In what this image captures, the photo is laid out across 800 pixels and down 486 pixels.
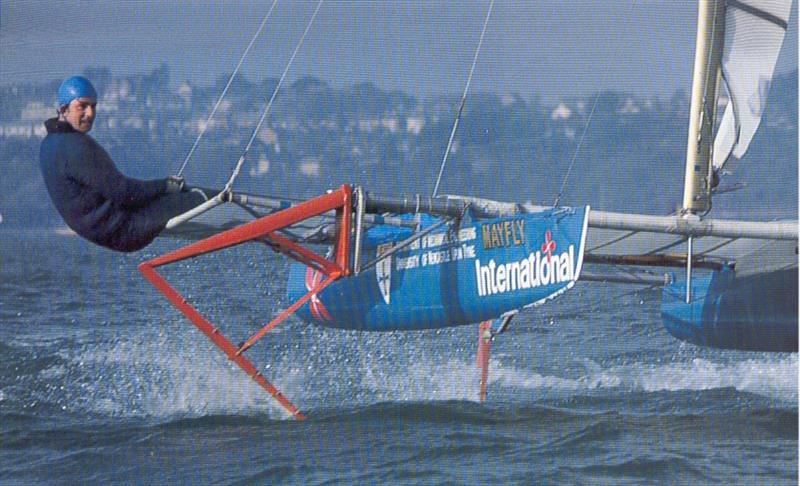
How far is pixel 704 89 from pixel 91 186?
110 inches

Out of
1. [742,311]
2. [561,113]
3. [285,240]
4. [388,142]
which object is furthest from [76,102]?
[561,113]

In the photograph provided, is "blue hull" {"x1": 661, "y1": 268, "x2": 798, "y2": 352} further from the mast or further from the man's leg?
the man's leg

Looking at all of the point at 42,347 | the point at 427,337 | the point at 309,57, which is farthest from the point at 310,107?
the point at 42,347

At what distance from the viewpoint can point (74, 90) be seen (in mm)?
5145

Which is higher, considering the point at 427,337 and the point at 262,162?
the point at 262,162

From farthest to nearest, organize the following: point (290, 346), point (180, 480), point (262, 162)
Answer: point (262, 162) < point (290, 346) < point (180, 480)

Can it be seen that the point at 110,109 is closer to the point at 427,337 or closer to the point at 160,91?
the point at 160,91

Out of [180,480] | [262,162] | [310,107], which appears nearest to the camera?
[180,480]

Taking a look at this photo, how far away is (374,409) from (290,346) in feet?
5.95

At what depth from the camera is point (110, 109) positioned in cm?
781

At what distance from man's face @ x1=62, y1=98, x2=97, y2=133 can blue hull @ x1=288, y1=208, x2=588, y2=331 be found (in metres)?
1.61

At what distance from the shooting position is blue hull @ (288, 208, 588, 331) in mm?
5449

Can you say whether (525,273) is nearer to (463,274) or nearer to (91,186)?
(463,274)

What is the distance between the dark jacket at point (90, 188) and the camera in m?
5.19
